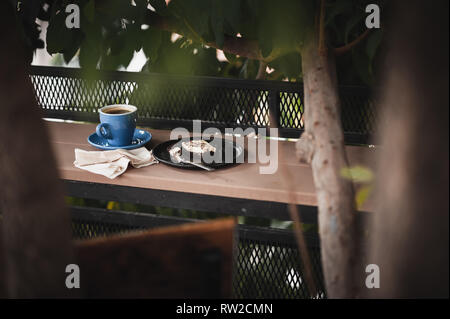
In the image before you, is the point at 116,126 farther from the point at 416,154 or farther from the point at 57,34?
the point at 416,154

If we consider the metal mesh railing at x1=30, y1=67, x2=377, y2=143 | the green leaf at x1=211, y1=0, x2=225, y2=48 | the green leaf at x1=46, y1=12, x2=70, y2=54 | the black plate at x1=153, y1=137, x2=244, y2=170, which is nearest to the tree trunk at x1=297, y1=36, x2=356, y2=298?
the green leaf at x1=211, y1=0, x2=225, y2=48

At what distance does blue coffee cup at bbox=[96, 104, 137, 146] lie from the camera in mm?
1400

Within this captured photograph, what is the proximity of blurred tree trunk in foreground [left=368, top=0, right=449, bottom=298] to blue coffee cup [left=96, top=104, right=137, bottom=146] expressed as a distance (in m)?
0.98

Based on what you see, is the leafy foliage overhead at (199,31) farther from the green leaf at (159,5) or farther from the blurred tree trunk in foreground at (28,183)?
the blurred tree trunk in foreground at (28,183)

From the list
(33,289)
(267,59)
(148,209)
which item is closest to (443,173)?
(33,289)

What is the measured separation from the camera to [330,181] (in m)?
0.76

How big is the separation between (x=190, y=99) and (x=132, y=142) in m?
0.26

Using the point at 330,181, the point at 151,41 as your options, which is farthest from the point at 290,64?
the point at 330,181

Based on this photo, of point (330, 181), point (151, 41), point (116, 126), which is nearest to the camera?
point (330, 181)

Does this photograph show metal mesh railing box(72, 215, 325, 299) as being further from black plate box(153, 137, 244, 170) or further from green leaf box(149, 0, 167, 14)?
green leaf box(149, 0, 167, 14)

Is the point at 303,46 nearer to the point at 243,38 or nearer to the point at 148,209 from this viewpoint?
the point at 243,38

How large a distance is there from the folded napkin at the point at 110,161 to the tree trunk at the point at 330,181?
0.54 m

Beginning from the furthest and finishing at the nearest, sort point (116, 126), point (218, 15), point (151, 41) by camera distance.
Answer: point (151, 41)
point (116, 126)
point (218, 15)
